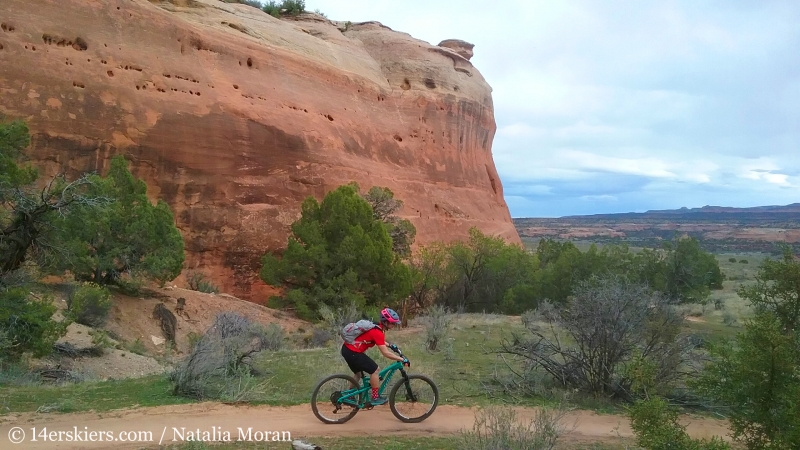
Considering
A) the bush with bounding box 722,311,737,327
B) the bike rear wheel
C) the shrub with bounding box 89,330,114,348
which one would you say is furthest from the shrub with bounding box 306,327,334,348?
the bush with bounding box 722,311,737,327

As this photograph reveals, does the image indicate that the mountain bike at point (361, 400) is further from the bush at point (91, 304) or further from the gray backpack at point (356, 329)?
the bush at point (91, 304)

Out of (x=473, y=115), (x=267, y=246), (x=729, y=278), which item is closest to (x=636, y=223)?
(x=729, y=278)

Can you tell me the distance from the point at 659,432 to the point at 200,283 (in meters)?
20.8

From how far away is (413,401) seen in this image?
707 centimetres

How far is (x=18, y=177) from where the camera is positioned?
12117 mm

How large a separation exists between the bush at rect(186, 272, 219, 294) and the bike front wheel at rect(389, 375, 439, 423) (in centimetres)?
1678

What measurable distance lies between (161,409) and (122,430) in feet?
3.15

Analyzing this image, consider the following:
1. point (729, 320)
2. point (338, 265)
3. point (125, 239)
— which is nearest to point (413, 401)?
point (125, 239)

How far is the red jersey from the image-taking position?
259 inches

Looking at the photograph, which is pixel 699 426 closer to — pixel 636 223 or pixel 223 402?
pixel 223 402

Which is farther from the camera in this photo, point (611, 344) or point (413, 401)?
point (611, 344)

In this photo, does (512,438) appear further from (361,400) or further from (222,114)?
(222,114)

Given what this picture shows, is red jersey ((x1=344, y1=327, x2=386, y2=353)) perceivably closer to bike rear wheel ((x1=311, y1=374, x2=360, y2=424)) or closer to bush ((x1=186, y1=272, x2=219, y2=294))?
bike rear wheel ((x1=311, y1=374, x2=360, y2=424))

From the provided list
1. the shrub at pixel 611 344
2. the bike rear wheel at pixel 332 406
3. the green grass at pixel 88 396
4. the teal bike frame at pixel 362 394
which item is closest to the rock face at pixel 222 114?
the green grass at pixel 88 396
